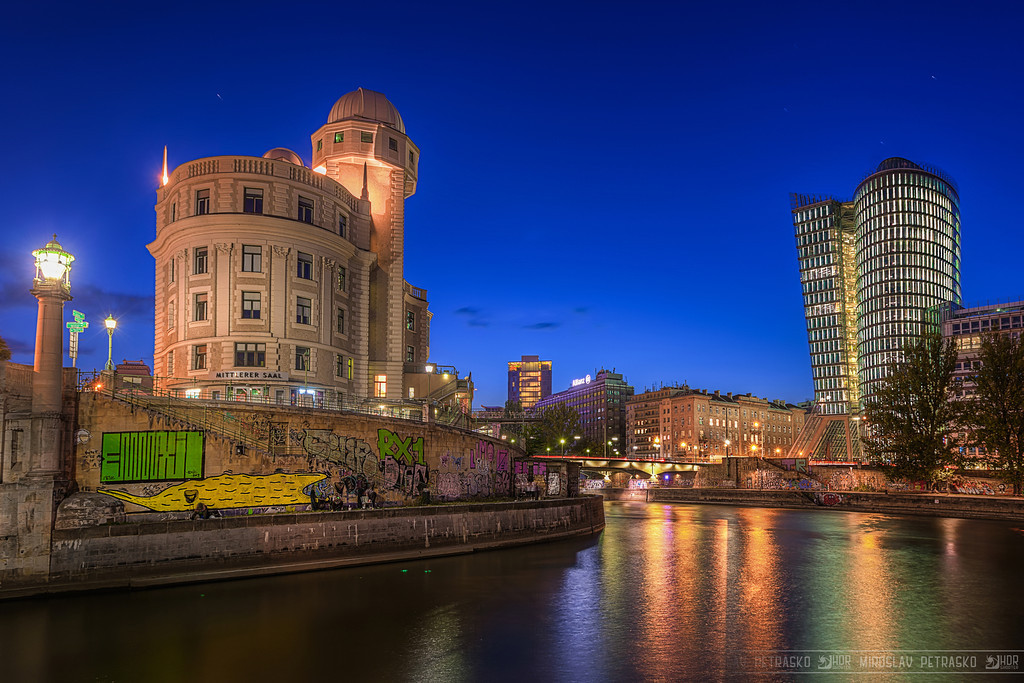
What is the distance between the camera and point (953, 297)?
189 m

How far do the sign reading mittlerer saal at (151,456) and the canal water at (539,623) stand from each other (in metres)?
6.48

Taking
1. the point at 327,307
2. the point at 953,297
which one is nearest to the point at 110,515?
the point at 327,307

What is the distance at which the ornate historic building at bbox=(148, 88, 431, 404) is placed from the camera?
5119 centimetres

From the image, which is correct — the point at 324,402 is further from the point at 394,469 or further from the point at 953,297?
the point at 953,297

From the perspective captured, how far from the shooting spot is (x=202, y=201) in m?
52.5

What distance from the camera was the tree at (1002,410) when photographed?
253ft

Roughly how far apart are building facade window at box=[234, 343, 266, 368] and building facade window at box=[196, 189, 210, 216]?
10636 millimetres

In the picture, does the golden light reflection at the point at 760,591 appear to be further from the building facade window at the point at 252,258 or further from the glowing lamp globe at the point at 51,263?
the building facade window at the point at 252,258


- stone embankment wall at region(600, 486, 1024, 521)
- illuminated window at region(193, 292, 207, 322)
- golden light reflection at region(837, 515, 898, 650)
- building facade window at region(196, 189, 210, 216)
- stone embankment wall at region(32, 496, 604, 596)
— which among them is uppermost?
building facade window at region(196, 189, 210, 216)

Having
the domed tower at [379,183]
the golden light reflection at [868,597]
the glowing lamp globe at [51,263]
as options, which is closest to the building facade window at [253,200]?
the domed tower at [379,183]

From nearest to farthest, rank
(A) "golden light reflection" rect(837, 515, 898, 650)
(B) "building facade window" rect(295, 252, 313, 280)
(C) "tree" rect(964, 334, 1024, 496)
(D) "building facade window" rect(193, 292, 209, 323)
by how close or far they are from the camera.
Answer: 1. (A) "golden light reflection" rect(837, 515, 898, 650)
2. (D) "building facade window" rect(193, 292, 209, 323)
3. (B) "building facade window" rect(295, 252, 313, 280)
4. (C) "tree" rect(964, 334, 1024, 496)

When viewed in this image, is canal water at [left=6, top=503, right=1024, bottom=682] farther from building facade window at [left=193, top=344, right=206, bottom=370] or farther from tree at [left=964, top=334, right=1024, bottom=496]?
tree at [left=964, top=334, right=1024, bottom=496]

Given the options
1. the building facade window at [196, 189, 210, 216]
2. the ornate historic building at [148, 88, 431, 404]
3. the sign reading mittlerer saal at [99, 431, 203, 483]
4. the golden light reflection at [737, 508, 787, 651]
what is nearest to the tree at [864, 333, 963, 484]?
the golden light reflection at [737, 508, 787, 651]

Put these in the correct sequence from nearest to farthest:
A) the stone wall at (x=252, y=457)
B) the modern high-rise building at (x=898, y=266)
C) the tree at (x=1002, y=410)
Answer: the stone wall at (x=252, y=457), the tree at (x=1002, y=410), the modern high-rise building at (x=898, y=266)
